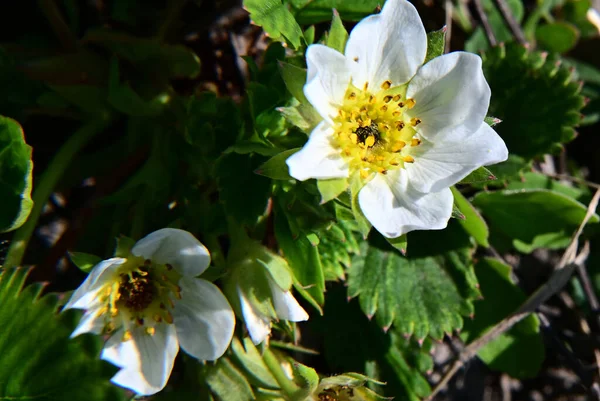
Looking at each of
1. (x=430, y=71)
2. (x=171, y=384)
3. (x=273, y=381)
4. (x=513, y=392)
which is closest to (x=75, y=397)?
(x=171, y=384)

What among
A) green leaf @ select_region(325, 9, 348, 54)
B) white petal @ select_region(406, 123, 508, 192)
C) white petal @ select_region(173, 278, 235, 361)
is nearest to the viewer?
white petal @ select_region(406, 123, 508, 192)

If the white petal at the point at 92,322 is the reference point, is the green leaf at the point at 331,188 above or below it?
above

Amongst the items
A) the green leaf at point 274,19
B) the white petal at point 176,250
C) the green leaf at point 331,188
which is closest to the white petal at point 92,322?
the white petal at point 176,250

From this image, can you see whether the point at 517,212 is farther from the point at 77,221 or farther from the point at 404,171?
the point at 77,221

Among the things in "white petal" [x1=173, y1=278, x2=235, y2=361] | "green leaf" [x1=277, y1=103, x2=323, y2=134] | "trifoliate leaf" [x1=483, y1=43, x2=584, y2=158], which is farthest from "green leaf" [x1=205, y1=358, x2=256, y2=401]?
"trifoliate leaf" [x1=483, y1=43, x2=584, y2=158]

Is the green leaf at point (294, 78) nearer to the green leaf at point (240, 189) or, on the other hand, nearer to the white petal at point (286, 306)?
the green leaf at point (240, 189)

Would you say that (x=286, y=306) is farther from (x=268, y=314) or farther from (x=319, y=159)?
(x=319, y=159)

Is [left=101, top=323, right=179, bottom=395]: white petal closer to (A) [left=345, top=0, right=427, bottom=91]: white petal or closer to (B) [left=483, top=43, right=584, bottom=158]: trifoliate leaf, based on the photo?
(A) [left=345, top=0, right=427, bottom=91]: white petal
